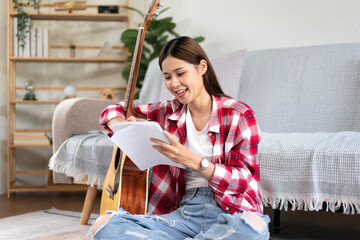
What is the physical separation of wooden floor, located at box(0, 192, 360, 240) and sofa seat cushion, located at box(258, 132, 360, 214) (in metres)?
0.55

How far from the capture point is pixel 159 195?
56.9 inches

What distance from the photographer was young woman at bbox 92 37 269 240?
1.19m

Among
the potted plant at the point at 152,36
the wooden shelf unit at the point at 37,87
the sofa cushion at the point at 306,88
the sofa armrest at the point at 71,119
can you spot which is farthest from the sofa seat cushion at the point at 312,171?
the wooden shelf unit at the point at 37,87

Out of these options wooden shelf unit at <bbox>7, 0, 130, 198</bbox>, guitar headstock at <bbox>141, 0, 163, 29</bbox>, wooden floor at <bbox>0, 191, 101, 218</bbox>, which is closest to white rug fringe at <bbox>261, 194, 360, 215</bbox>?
guitar headstock at <bbox>141, 0, 163, 29</bbox>

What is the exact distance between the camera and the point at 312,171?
1441mm

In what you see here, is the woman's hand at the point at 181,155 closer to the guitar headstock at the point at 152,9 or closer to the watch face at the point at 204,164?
the watch face at the point at 204,164

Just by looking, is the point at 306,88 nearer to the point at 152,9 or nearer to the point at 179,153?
the point at 152,9

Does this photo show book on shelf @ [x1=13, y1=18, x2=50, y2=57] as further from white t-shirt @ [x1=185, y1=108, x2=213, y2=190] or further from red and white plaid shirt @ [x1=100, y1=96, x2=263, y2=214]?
white t-shirt @ [x1=185, y1=108, x2=213, y2=190]

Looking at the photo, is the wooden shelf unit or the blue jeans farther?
the wooden shelf unit

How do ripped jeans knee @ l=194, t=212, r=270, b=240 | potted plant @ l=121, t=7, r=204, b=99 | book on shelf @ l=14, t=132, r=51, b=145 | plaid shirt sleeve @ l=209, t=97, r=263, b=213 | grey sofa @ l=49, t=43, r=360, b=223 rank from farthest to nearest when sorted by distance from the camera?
book on shelf @ l=14, t=132, r=51, b=145
potted plant @ l=121, t=7, r=204, b=99
grey sofa @ l=49, t=43, r=360, b=223
plaid shirt sleeve @ l=209, t=97, r=263, b=213
ripped jeans knee @ l=194, t=212, r=270, b=240

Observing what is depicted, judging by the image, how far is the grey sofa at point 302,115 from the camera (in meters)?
1.43

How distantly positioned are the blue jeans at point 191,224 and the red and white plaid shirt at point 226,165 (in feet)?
0.18

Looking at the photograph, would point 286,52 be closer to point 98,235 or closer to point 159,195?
point 159,195

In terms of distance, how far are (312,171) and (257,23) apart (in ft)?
5.07
